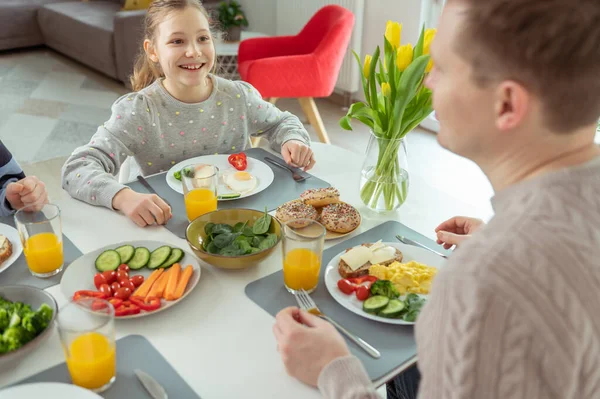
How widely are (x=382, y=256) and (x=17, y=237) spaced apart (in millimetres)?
843

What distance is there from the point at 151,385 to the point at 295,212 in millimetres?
602

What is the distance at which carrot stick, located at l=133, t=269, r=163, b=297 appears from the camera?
3.64 feet

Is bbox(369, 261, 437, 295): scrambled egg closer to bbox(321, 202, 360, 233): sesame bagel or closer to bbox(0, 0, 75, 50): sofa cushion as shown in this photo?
bbox(321, 202, 360, 233): sesame bagel

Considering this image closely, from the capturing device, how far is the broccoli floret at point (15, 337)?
36.1 inches

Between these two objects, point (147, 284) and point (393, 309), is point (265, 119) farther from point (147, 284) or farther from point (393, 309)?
point (393, 309)

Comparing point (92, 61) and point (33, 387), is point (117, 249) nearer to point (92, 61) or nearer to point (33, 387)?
point (33, 387)

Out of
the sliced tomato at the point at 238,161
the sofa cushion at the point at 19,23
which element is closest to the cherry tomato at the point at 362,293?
the sliced tomato at the point at 238,161

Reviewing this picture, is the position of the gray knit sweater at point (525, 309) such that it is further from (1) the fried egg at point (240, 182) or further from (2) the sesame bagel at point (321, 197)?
(1) the fried egg at point (240, 182)

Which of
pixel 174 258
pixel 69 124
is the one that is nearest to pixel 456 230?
pixel 174 258

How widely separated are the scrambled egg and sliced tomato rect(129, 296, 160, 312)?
450mm

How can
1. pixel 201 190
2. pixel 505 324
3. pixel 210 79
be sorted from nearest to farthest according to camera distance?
pixel 505 324
pixel 201 190
pixel 210 79

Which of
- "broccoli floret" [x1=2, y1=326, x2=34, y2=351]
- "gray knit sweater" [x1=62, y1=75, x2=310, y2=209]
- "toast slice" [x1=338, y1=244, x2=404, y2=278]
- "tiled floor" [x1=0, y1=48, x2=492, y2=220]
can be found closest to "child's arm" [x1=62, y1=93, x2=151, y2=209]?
"gray knit sweater" [x1=62, y1=75, x2=310, y2=209]

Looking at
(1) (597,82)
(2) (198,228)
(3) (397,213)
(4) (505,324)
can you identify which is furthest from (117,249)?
(1) (597,82)

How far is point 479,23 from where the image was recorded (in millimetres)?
705
